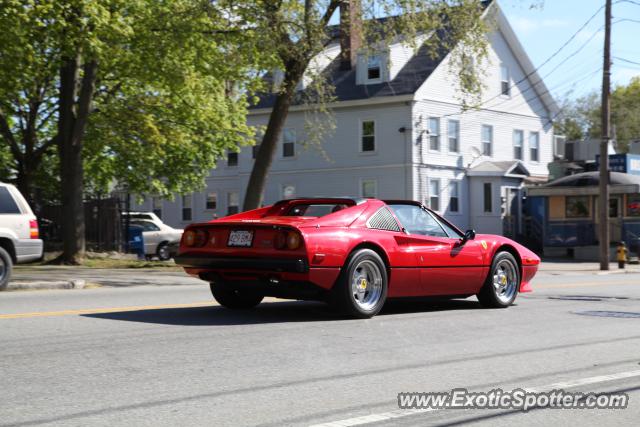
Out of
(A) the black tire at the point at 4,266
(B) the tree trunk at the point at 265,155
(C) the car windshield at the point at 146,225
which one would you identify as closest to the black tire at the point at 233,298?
(A) the black tire at the point at 4,266

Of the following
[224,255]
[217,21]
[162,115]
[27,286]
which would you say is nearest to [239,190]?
[162,115]

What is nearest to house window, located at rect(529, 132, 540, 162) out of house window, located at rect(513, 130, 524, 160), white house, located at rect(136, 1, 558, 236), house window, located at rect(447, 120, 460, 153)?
white house, located at rect(136, 1, 558, 236)

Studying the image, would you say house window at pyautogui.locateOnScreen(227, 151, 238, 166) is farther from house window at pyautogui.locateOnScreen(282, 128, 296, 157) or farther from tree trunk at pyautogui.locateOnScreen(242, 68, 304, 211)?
tree trunk at pyautogui.locateOnScreen(242, 68, 304, 211)

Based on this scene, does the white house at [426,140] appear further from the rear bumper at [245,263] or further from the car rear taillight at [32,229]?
the rear bumper at [245,263]

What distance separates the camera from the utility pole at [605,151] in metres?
26.4

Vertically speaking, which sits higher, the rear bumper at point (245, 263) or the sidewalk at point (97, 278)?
the rear bumper at point (245, 263)

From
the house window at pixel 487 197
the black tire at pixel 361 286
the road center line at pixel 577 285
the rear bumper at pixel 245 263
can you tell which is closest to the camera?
the rear bumper at pixel 245 263

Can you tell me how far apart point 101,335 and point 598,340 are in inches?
185

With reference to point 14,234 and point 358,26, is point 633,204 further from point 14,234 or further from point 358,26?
point 14,234

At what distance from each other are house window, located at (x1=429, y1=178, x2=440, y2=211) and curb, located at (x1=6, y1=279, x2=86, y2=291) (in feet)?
90.9

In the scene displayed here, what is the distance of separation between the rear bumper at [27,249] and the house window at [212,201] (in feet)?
113

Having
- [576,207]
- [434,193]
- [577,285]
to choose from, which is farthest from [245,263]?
[434,193]

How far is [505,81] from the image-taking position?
45.3 m

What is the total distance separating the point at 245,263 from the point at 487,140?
36308mm
